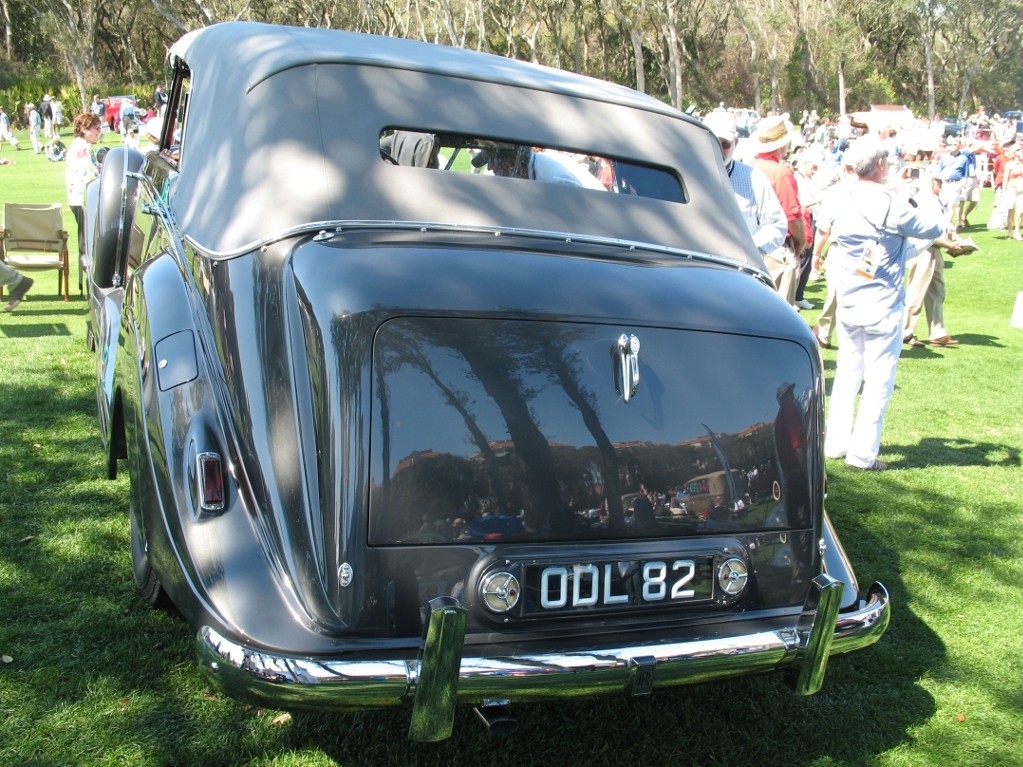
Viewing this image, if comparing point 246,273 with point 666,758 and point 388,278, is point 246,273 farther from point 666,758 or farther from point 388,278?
point 666,758

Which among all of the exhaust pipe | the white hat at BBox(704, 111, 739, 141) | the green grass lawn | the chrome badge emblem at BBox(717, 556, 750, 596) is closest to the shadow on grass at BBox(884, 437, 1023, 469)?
the green grass lawn

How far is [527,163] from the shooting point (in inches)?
160

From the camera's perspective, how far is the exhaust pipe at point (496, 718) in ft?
9.03

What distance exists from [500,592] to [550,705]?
984mm

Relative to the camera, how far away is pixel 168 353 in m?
3.38

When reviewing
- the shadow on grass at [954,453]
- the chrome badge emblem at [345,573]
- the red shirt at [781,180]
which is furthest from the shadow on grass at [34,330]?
the chrome badge emblem at [345,573]

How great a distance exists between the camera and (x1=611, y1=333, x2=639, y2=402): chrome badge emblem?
2.96 metres

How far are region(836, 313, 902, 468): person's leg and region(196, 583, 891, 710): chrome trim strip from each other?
363 cm

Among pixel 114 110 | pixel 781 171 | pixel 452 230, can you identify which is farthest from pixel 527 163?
pixel 114 110

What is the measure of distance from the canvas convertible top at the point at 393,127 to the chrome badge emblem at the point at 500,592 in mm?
1314

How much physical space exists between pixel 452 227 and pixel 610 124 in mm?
1023

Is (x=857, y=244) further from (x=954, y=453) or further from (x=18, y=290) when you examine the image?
(x=18, y=290)

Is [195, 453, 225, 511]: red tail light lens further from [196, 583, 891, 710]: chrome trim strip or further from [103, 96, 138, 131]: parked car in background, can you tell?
[103, 96, 138, 131]: parked car in background

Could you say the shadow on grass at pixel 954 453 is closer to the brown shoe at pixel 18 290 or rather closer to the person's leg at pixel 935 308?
the person's leg at pixel 935 308
